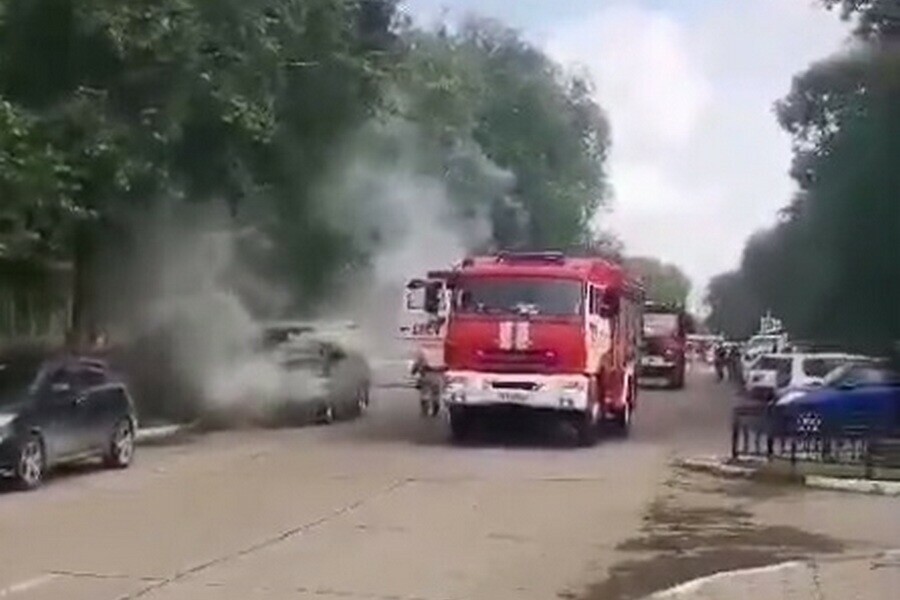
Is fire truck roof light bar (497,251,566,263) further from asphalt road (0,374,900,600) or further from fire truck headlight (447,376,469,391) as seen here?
asphalt road (0,374,900,600)

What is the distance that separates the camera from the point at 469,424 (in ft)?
90.0

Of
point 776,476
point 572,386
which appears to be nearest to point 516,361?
point 572,386

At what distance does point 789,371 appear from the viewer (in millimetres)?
37062

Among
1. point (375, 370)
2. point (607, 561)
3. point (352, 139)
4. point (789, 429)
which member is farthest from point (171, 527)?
point (375, 370)

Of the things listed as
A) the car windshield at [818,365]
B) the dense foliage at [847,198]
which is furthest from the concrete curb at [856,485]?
the car windshield at [818,365]

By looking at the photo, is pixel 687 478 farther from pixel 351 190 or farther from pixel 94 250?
pixel 351 190

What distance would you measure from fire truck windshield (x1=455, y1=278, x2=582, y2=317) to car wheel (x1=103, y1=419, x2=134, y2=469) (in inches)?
234

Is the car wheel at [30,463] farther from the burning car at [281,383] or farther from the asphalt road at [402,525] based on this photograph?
the burning car at [281,383]

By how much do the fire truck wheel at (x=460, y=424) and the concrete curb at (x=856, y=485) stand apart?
6754 mm

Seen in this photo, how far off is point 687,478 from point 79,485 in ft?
25.3

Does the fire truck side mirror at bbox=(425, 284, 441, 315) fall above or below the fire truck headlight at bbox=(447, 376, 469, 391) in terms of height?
above

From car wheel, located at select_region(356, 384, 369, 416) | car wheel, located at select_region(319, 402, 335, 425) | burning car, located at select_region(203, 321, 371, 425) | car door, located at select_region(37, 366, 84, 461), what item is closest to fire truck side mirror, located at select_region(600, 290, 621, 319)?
burning car, located at select_region(203, 321, 371, 425)

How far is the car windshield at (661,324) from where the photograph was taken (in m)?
54.0

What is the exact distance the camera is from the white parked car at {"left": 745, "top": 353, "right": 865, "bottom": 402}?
34531mm
